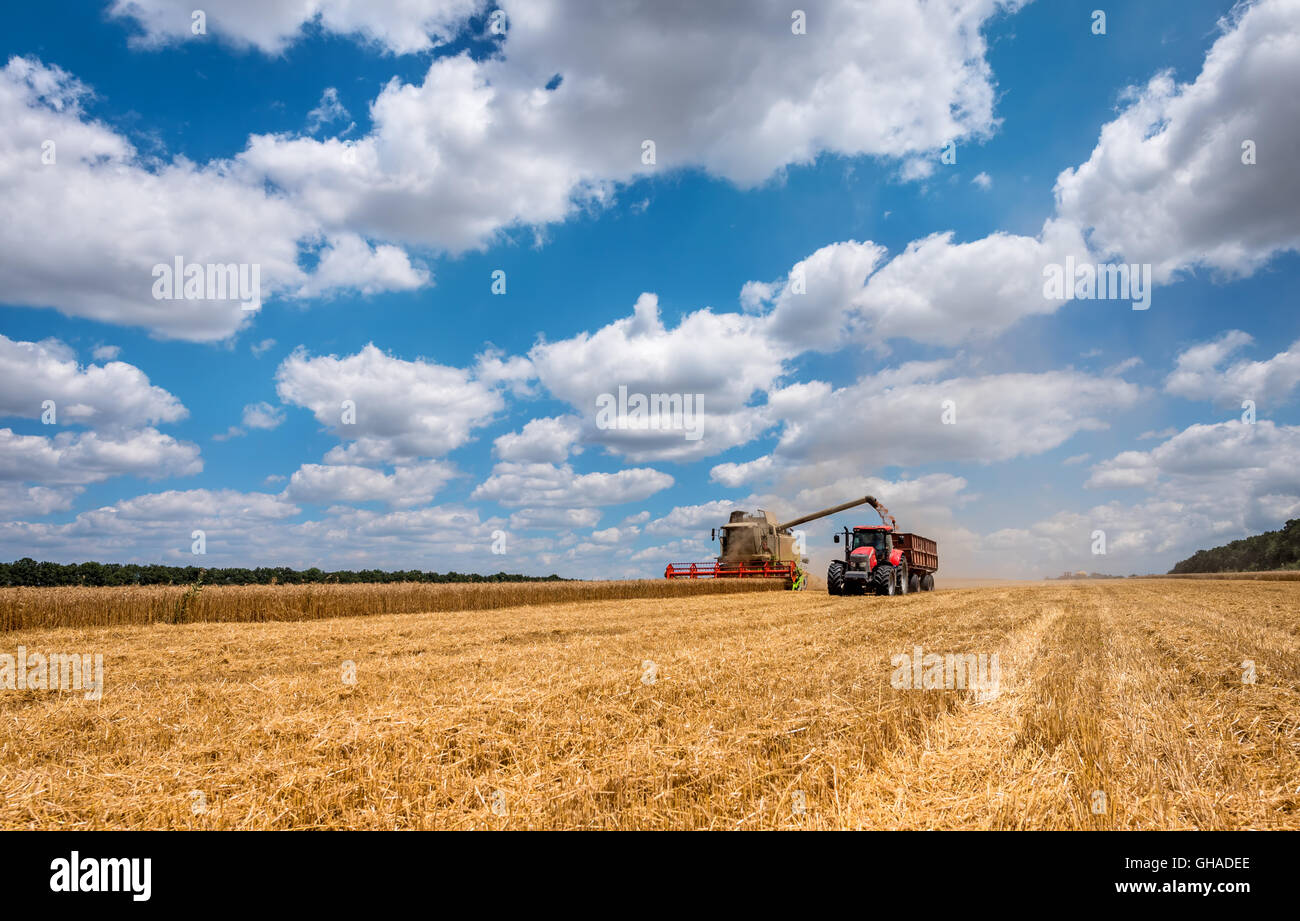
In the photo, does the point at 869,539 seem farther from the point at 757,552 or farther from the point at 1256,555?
the point at 1256,555

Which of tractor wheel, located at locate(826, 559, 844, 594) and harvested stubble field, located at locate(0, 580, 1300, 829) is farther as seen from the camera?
tractor wheel, located at locate(826, 559, 844, 594)

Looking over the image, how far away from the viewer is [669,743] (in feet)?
18.5

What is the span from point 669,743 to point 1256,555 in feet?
425

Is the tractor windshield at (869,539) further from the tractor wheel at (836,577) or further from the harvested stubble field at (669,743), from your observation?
the harvested stubble field at (669,743)

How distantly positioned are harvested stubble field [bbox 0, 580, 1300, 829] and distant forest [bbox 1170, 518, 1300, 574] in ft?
326

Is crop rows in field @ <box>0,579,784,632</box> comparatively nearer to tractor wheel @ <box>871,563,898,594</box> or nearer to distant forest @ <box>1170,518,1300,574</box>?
tractor wheel @ <box>871,563,898,594</box>

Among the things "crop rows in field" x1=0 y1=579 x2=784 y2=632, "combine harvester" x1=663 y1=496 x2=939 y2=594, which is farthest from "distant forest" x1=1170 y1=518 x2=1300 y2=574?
"crop rows in field" x1=0 y1=579 x2=784 y2=632

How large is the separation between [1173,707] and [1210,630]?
8812 millimetres

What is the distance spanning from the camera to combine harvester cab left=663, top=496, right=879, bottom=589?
34.5 meters

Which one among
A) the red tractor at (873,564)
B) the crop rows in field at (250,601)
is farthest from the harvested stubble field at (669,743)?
the red tractor at (873,564)

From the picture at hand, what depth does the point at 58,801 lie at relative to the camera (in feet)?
15.7

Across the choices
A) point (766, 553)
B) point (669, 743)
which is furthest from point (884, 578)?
point (669, 743)
